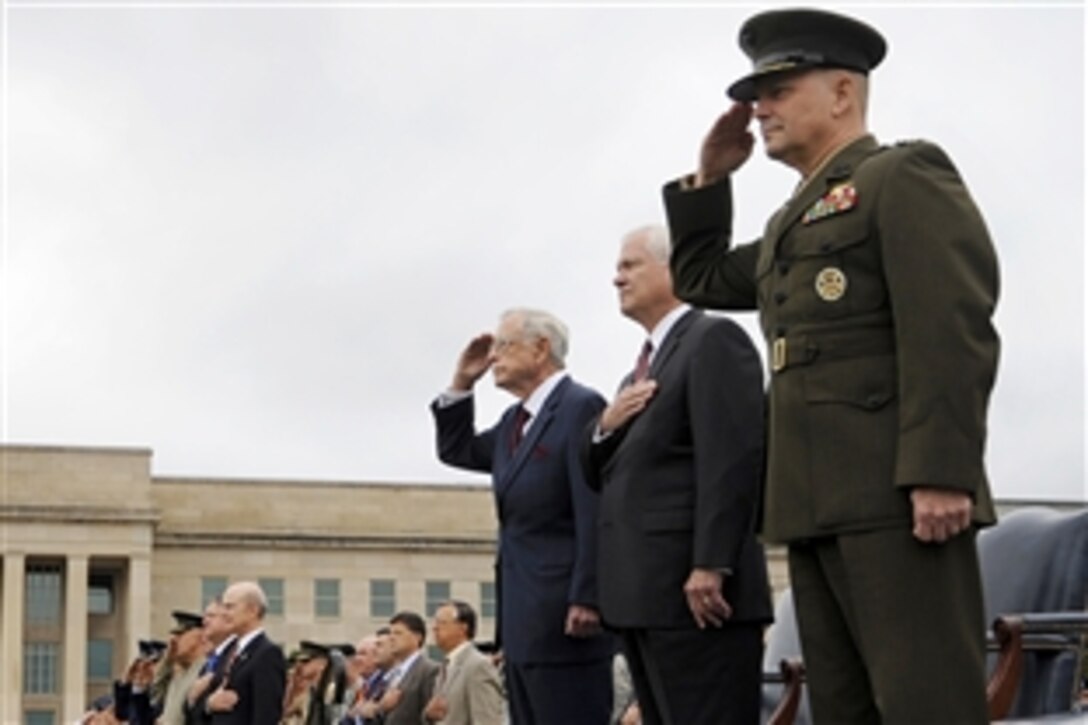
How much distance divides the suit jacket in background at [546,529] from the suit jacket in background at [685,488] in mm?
651

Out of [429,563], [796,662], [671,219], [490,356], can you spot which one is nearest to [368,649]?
[490,356]

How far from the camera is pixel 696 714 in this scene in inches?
223

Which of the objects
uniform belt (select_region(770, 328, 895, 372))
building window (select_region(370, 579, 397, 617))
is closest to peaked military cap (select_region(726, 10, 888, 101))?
uniform belt (select_region(770, 328, 895, 372))

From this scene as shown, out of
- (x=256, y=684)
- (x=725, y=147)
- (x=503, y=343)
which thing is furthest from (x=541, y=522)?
(x=256, y=684)

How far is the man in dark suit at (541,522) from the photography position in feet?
22.1

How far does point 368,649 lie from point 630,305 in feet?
23.3

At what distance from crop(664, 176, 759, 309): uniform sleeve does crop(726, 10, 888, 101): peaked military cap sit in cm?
52

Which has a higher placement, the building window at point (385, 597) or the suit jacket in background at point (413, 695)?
the suit jacket in background at point (413, 695)

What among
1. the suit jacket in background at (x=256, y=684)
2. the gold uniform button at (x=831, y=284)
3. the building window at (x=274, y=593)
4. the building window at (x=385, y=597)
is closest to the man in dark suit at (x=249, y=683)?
the suit jacket in background at (x=256, y=684)

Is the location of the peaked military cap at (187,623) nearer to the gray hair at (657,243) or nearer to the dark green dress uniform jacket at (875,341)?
the gray hair at (657,243)

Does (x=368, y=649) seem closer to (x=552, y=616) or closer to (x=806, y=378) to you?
(x=552, y=616)

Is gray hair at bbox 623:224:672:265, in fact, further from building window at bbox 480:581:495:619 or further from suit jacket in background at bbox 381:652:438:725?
building window at bbox 480:581:495:619

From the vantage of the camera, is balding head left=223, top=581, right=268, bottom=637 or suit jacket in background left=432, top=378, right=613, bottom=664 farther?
balding head left=223, top=581, right=268, bottom=637

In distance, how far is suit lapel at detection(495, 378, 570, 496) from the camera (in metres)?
7.02
